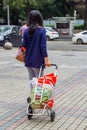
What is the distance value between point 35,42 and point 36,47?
0.08m

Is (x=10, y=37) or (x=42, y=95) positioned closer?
(x=42, y=95)

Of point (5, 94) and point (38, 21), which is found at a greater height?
point (38, 21)

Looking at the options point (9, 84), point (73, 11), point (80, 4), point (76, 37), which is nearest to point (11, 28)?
point (76, 37)

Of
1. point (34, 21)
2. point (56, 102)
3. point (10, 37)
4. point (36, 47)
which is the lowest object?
point (10, 37)

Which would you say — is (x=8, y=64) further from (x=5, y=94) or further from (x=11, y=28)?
(x=11, y=28)

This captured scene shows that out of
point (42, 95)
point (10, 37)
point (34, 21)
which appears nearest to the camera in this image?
point (42, 95)

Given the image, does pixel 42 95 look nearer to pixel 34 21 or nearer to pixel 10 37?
pixel 34 21

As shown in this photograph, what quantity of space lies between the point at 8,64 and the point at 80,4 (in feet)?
120

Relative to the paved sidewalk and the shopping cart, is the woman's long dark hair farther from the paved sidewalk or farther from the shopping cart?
the paved sidewalk

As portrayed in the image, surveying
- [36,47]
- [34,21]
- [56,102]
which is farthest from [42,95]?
[56,102]

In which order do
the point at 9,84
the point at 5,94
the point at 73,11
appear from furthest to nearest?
the point at 73,11 → the point at 9,84 → the point at 5,94

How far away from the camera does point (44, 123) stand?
6.68 m

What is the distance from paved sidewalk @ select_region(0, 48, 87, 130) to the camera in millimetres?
6641

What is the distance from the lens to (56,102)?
8414 mm
